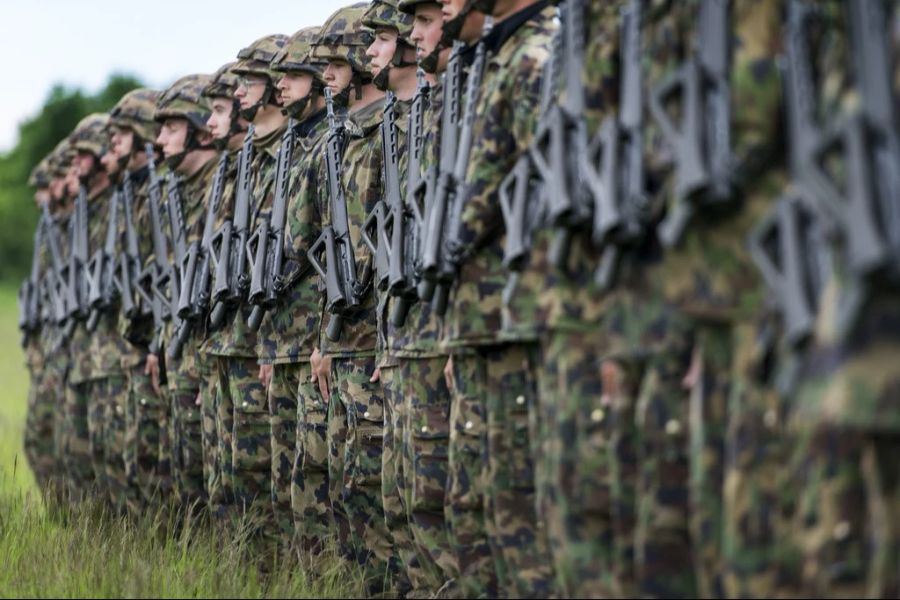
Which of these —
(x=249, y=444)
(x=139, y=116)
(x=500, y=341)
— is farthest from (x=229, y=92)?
(x=500, y=341)

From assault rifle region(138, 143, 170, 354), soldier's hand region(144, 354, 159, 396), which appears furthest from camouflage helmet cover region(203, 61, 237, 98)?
soldier's hand region(144, 354, 159, 396)

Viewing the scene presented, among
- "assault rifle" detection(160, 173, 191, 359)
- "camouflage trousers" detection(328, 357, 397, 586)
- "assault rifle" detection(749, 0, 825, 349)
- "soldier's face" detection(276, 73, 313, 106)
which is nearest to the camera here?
"assault rifle" detection(749, 0, 825, 349)

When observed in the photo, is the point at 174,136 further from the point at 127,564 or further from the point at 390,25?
the point at 127,564

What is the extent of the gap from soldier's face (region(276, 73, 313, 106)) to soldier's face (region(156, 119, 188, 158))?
1.90 metres

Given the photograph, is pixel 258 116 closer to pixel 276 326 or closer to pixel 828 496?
pixel 276 326

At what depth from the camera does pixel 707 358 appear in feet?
16.0

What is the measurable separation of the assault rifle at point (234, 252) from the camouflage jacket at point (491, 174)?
11.3 feet

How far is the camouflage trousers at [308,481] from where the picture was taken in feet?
29.2

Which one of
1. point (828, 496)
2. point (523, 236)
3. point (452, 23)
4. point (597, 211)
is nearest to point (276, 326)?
point (452, 23)

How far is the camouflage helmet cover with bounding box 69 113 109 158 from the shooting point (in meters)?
13.8

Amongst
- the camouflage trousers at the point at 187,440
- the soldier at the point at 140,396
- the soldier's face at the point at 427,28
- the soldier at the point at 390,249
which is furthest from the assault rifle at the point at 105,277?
the soldier's face at the point at 427,28

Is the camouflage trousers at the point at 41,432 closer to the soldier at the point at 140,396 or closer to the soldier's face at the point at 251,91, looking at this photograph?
the soldier at the point at 140,396

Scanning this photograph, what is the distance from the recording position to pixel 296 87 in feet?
31.9

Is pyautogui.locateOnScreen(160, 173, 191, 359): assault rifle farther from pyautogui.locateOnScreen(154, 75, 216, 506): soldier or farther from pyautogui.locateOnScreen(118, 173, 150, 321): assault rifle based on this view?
pyautogui.locateOnScreen(118, 173, 150, 321): assault rifle
